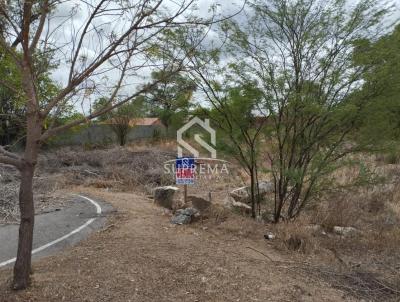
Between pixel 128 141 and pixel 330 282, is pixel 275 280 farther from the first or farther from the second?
pixel 128 141

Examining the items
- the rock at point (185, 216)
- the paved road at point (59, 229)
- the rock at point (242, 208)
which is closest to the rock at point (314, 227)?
the rock at point (242, 208)

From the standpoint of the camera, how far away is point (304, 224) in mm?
8180

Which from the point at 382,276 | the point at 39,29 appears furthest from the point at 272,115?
the point at 39,29

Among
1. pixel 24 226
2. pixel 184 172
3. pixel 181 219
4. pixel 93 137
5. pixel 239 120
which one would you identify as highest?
pixel 93 137

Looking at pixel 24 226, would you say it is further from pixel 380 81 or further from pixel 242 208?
pixel 380 81

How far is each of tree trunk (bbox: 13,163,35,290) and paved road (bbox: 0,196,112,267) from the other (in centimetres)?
189

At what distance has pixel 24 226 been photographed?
4.63m

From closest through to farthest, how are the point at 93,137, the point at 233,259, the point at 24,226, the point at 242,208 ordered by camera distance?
the point at 24,226, the point at 233,259, the point at 242,208, the point at 93,137

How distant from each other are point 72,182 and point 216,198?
6.36 metres

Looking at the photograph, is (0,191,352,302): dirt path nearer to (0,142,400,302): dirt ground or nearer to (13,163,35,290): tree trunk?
(0,142,400,302): dirt ground

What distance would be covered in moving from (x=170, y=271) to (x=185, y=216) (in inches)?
121

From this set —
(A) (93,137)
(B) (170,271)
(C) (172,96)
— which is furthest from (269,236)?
(A) (93,137)

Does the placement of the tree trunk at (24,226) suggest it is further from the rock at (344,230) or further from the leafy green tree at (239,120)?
the rock at (344,230)

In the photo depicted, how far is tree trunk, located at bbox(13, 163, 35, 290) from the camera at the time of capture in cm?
461
